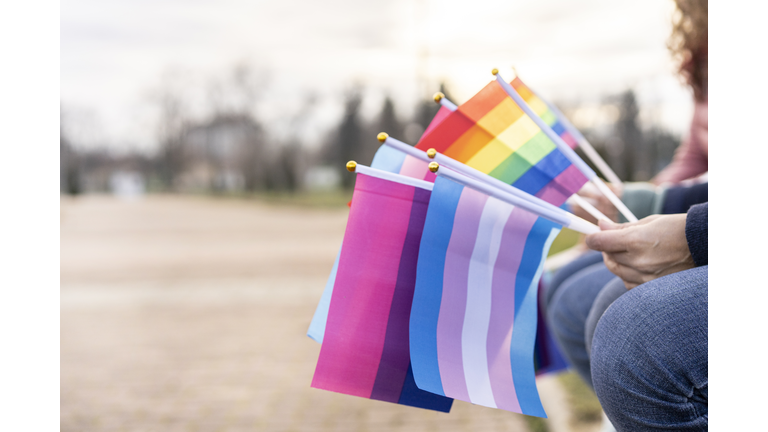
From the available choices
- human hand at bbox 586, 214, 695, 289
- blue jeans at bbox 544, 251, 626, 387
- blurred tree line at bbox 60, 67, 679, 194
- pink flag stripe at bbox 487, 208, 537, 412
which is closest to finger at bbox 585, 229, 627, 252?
human hand at bbox 586, 214, 695, 289

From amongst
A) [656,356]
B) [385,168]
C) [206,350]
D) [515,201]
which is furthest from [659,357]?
[206,350]

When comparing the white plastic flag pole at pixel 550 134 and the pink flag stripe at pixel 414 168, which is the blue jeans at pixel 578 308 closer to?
the white plastic flag pole at pixel 550 134

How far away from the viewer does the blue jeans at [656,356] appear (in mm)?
688

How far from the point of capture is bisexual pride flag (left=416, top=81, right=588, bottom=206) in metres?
0.96

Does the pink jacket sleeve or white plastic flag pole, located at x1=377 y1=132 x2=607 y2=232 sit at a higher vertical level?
the pink jacket sleeve

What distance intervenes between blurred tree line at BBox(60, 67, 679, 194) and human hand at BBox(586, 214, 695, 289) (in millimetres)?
18011

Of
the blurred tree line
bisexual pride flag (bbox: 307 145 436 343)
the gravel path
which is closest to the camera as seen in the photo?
bisexual pride flag (bbox: 307 145 436 343)

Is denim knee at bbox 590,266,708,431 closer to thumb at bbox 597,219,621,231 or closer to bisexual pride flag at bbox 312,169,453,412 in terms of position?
thumb at bbox 597,219,621,231

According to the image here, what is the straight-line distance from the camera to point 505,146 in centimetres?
96

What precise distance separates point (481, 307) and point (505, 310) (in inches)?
1.7

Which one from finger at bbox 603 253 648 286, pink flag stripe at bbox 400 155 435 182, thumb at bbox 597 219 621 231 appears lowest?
finger at bbox 603 253 648 286

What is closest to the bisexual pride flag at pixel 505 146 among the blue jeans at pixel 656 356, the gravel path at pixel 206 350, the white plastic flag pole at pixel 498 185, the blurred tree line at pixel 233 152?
the white plastic flag pole at pixel 498 185
